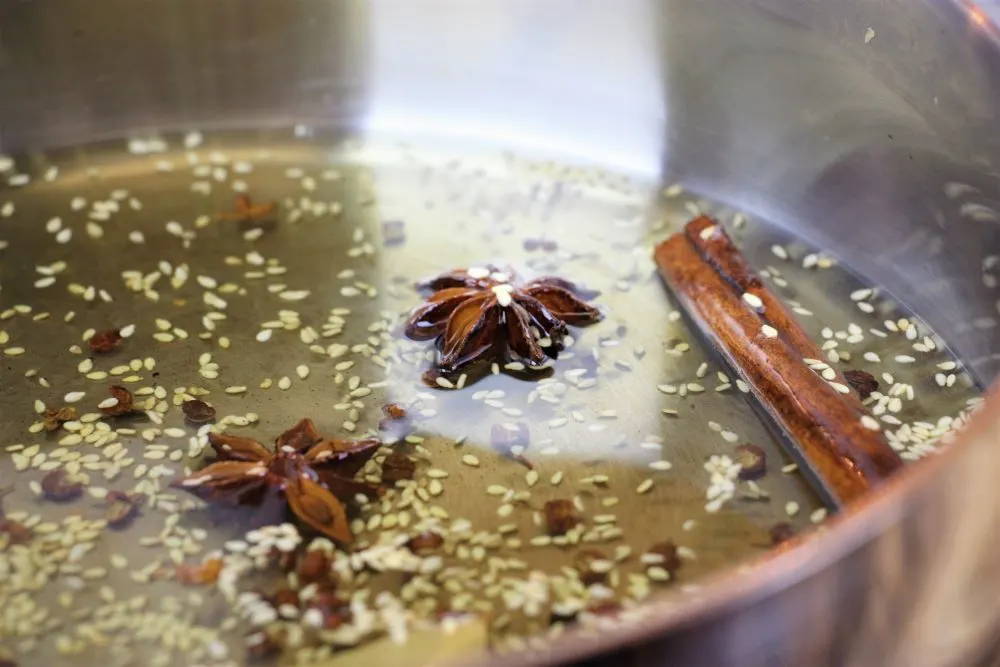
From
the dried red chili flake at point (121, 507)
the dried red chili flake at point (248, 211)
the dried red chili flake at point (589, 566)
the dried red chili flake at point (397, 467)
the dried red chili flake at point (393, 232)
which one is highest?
the dried red chili flake at point (248, 211)

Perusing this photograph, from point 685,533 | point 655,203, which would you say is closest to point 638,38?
point 655,203

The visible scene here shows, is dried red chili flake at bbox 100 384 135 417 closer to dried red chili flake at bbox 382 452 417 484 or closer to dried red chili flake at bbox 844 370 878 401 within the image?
dried red chili flake at bbox 382 452 417 484

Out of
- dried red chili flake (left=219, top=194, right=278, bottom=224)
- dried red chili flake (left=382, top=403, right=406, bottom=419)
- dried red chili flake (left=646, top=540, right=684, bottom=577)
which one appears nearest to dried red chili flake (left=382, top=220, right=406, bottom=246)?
dried red chili flake (left=219, top=194, right=278, bottom=224)

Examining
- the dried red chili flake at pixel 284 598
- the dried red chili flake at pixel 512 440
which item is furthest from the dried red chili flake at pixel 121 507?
the dried red chili flake at pixel 512 440

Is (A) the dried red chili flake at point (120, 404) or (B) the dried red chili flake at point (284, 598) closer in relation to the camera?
(B) the dried red chili flake at point (284, 598)

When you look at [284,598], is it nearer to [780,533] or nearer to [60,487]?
[60,487]

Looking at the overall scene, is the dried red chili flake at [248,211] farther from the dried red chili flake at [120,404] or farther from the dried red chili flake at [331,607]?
the dried red chili flake at [331,607]
